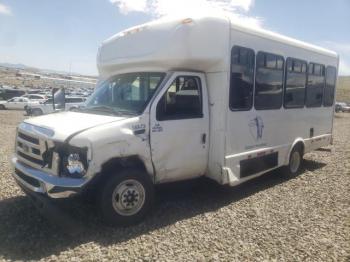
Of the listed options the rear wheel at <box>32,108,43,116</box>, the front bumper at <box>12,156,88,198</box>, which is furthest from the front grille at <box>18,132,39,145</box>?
the rear wheel at <box>32,108,43,116</box>

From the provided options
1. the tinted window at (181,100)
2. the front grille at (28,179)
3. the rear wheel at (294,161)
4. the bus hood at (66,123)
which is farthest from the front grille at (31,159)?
the rear wheel at (294,161)

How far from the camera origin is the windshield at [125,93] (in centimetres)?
559

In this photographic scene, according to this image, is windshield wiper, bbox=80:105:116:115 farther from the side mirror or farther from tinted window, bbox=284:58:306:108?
tinted window, bbox=284:58:306:108

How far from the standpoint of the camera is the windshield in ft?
18.3

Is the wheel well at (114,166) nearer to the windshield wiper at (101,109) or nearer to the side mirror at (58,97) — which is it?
the windshield wiper at (101,109)

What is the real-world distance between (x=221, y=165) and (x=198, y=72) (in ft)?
5.63

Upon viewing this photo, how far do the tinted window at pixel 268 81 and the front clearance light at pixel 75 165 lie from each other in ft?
12.7

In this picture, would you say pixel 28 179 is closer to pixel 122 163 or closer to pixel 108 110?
pixel 122 163

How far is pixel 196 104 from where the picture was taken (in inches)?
240

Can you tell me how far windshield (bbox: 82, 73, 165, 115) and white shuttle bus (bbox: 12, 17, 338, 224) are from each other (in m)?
0.02

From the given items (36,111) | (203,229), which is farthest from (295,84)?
(36,111)

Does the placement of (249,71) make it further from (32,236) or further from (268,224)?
(32,236)

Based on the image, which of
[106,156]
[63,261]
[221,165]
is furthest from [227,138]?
[63,261]

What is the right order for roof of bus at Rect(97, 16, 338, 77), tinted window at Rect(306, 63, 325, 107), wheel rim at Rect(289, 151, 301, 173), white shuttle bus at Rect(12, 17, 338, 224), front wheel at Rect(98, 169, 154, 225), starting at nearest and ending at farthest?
white shuttle bus at Rect(12, 17, 338, 224), front wheel at Rect(98, 169, 154, 225), roof of bus at Rect(97, 16, 338, 77), wheel rim at Rect(289, 151, 301, 173), tinted window at Rect(306, 63, 325, 107)
